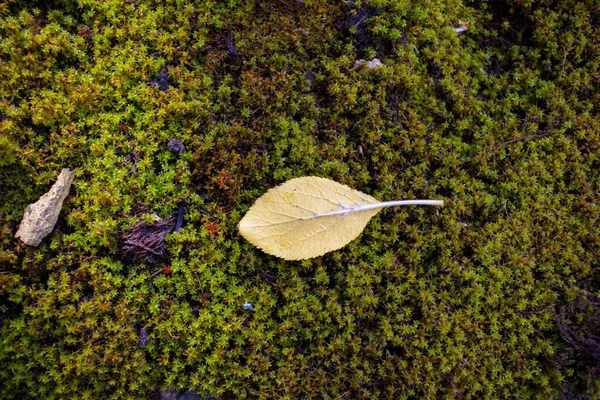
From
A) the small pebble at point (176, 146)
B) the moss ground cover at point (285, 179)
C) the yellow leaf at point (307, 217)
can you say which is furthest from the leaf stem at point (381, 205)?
the small pebble at point (176, 146)

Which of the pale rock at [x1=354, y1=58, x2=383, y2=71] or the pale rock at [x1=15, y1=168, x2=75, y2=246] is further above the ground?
the pale rock at [x1=354, y1=58, x2=383, y2=71]

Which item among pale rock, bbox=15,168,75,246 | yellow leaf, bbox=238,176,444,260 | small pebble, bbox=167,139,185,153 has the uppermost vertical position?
small pebble, bbox=167,139,185,153

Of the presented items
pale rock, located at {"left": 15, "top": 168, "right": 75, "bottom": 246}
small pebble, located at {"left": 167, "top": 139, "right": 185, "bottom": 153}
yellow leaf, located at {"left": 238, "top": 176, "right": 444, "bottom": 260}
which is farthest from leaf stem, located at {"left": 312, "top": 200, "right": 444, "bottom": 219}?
pale rock, located at {"left": 15, "top": 168, "right": 75, "bottom": 246}

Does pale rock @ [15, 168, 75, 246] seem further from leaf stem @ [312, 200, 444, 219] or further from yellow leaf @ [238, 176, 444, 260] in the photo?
leaf stem @ [312, 200, 444, 219]

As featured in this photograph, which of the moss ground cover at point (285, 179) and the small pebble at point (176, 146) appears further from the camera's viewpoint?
the small pebble at point (176, 146)

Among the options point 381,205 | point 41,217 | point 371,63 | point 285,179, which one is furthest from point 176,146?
point 371,63

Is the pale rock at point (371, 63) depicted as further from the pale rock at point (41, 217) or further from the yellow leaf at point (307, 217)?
the pale rock at point (41, 217)

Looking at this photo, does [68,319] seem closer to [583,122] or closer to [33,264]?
[33,264]

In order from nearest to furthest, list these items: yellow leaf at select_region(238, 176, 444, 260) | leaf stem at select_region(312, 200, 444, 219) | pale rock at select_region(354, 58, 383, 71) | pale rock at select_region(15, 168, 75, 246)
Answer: pale rock at select_region(15, 168, 75, 246), yellow leaf at select_region(238, 176, 444, 260), leaf stem at select_region(312, 200, 444, 219), pale rock at select_region(354, 58, 383, 71)
